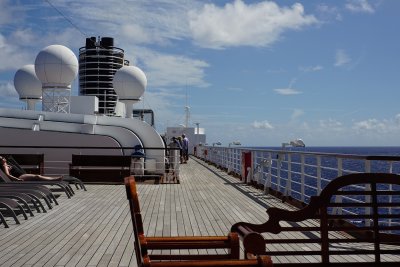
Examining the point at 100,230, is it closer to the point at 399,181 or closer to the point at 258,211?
the point at 258,211

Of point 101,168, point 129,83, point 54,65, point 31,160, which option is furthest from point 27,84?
point 31,160

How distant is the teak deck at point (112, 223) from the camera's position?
4668 millimetres

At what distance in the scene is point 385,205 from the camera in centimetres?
287

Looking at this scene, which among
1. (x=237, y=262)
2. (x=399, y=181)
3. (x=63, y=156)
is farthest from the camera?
(x=63, y=156)

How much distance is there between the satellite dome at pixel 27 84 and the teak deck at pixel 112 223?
59.5 feet

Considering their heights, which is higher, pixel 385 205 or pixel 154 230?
pixel 385 205

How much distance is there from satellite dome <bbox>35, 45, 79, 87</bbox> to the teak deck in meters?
12.9

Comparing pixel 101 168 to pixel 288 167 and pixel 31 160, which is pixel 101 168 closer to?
pixel 31 160

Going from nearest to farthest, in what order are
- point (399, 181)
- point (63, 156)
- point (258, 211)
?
1. point (399, 181)
2. point (258, 211)
3. point (63, 156)

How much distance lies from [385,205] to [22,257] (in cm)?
335

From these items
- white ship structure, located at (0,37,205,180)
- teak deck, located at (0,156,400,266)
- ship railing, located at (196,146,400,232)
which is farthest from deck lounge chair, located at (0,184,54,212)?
white ship structure, located at (0,37,205,180)

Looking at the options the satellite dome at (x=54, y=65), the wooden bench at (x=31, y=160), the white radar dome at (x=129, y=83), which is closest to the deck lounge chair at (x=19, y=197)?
the wooden bench at (x=31, y=160)

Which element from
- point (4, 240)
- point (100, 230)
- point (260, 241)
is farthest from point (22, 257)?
point (260, 241)

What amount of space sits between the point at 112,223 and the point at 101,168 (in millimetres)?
7603
